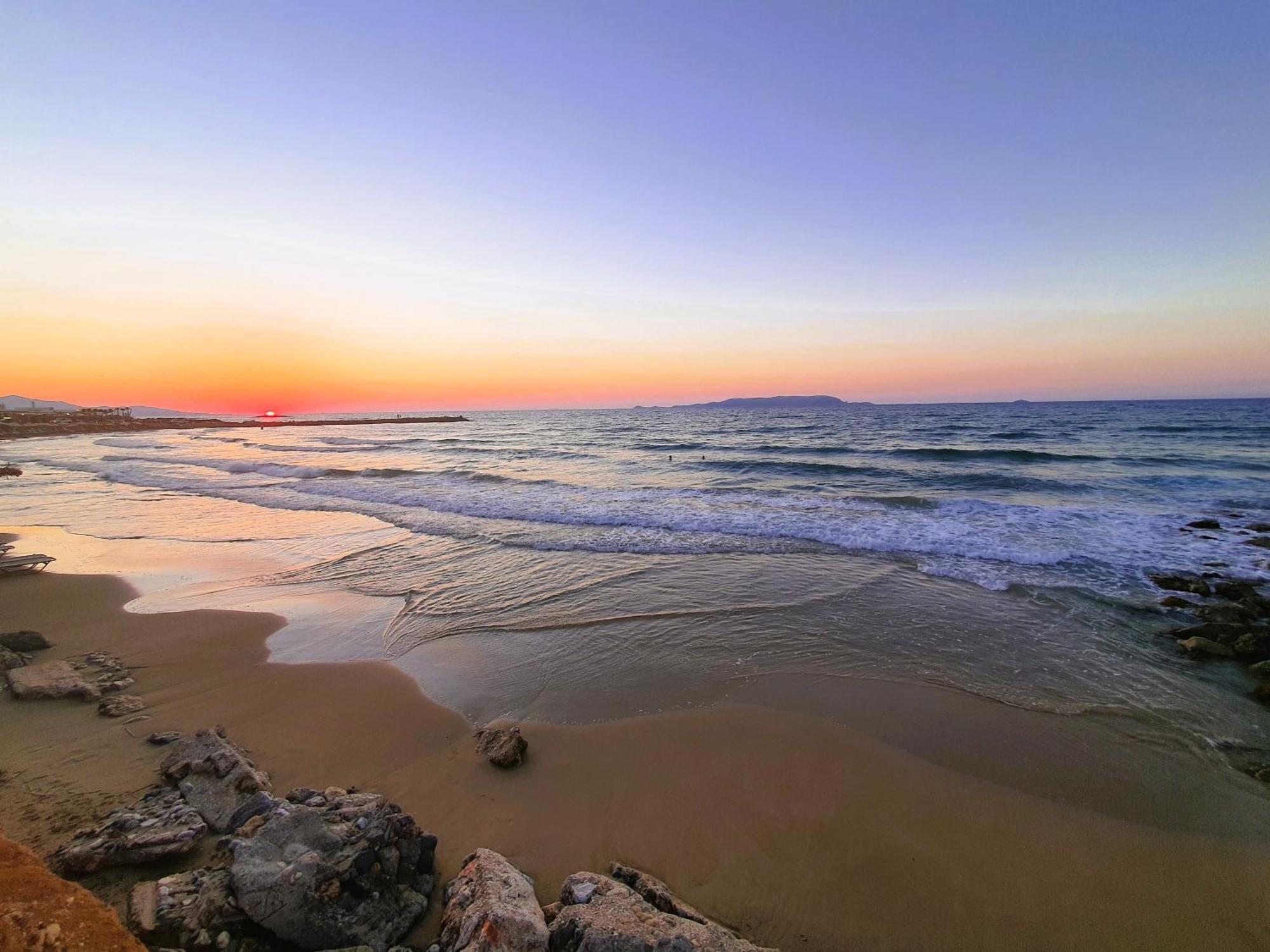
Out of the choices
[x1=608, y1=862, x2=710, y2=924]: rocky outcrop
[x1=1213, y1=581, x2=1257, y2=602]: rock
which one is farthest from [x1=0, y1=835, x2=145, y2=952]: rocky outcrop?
[x1=1213, y1=581, x2=1257, y2=602]: rock

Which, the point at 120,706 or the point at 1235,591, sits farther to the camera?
the point at 1235,591

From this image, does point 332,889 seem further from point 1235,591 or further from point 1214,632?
point 1235,591

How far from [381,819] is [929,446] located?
124 ft

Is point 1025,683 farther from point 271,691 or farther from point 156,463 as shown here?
point 156,463

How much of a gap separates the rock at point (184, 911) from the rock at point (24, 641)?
632cm

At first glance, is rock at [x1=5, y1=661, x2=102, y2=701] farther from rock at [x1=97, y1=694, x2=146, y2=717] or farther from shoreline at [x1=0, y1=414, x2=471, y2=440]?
shoreline at [x1=0, y1=414, x2=471, y2=440]

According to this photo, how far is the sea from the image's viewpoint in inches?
246

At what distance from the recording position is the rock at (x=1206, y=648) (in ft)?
22.7

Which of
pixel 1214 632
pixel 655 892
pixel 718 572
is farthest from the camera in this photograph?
pixel 718 572

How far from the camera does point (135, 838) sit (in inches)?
134

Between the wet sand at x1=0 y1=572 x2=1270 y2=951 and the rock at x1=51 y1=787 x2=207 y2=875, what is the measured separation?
151 millimetres

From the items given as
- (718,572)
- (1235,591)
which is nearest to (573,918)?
(718,572)

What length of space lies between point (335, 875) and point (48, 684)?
535 cm

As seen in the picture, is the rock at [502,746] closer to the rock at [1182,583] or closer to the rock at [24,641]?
the rock at [24,641]
